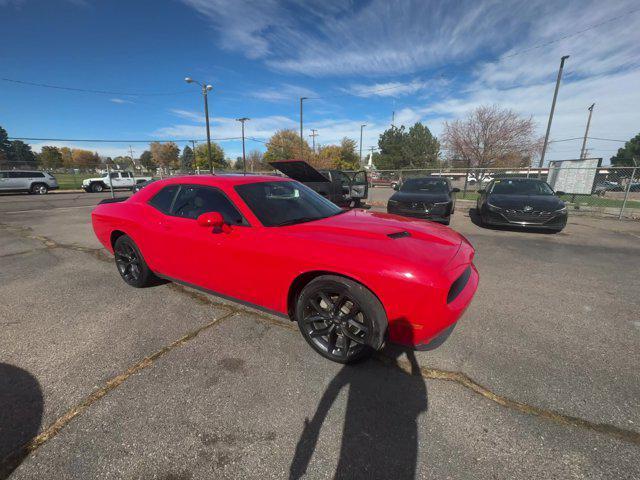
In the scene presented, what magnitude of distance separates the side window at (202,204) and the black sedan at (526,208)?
6.74 m

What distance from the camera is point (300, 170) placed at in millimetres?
9023

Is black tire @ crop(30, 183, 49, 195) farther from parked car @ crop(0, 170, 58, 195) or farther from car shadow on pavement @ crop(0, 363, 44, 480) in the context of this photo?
car shadow on pavement @ crop(0, 363, 44, 480)

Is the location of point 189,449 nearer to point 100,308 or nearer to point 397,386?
point 397,386

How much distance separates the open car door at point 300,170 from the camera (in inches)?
345

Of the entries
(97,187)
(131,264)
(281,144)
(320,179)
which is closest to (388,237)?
(131,264)

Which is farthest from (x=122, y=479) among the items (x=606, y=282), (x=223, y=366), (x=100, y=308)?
(x=606, y=282)

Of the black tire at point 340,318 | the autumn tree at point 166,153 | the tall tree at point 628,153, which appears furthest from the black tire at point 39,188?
the tall tree at point 628,153

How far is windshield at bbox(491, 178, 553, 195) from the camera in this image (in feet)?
25.9

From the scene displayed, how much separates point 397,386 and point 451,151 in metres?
31.5

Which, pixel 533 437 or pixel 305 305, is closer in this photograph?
pixel 533 437

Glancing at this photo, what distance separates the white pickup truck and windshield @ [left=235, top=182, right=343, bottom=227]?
23129 mm

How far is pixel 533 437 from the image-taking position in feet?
5.53

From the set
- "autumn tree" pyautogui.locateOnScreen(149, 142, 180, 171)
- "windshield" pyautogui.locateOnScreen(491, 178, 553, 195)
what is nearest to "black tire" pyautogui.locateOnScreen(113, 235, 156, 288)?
"windshield" pyautogui.locateOnScreen(491, 178, 553, 195)

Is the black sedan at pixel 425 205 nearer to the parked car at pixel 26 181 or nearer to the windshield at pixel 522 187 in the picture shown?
the windshield at pixel 522 187
